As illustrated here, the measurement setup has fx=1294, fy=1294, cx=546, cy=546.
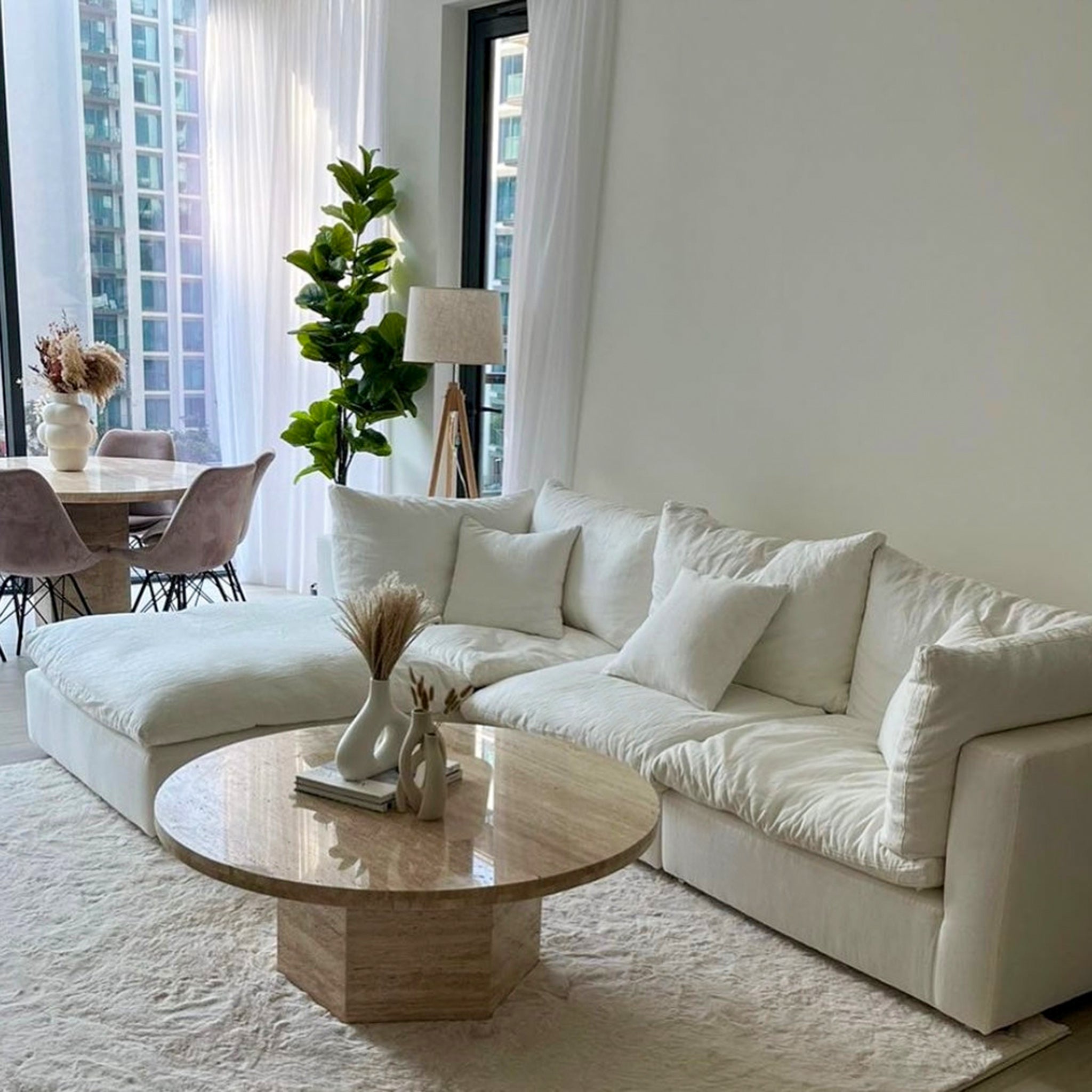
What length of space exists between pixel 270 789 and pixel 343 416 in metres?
3.40

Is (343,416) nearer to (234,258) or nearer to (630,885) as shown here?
(234,258)

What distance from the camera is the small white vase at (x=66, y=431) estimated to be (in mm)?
5398

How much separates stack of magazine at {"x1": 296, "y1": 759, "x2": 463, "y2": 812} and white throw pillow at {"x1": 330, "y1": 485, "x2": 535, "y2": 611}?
1.65 metres

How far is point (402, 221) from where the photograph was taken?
5.94m

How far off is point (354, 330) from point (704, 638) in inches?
117

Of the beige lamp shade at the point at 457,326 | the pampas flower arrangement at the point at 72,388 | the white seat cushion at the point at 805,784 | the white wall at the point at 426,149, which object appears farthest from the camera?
the white wall at the point at 426,149

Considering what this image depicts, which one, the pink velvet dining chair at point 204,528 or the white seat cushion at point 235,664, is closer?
the white seat cushion at point 235,664

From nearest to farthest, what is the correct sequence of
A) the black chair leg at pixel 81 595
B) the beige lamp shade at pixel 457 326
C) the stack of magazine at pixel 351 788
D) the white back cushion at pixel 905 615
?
the stack of magazine at pixel 351 788 < the white back cushion at pixel 905 615 < the beige lamp shade at pixel 457 326 < the black chair leg at pixel 81 595

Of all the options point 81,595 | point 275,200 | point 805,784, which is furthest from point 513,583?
point 275,200

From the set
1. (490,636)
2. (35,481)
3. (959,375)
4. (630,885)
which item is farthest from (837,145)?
(35,481)

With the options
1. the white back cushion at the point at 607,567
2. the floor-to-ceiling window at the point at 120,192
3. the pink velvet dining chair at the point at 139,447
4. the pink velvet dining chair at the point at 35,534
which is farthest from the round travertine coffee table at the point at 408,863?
the floor-to-ceiling window at the point at 120,192

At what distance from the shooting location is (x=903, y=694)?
9.96 ft

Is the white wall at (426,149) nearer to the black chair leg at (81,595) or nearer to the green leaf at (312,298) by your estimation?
the green leaf at (312,298)

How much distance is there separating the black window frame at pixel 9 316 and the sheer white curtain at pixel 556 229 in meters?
2.56
